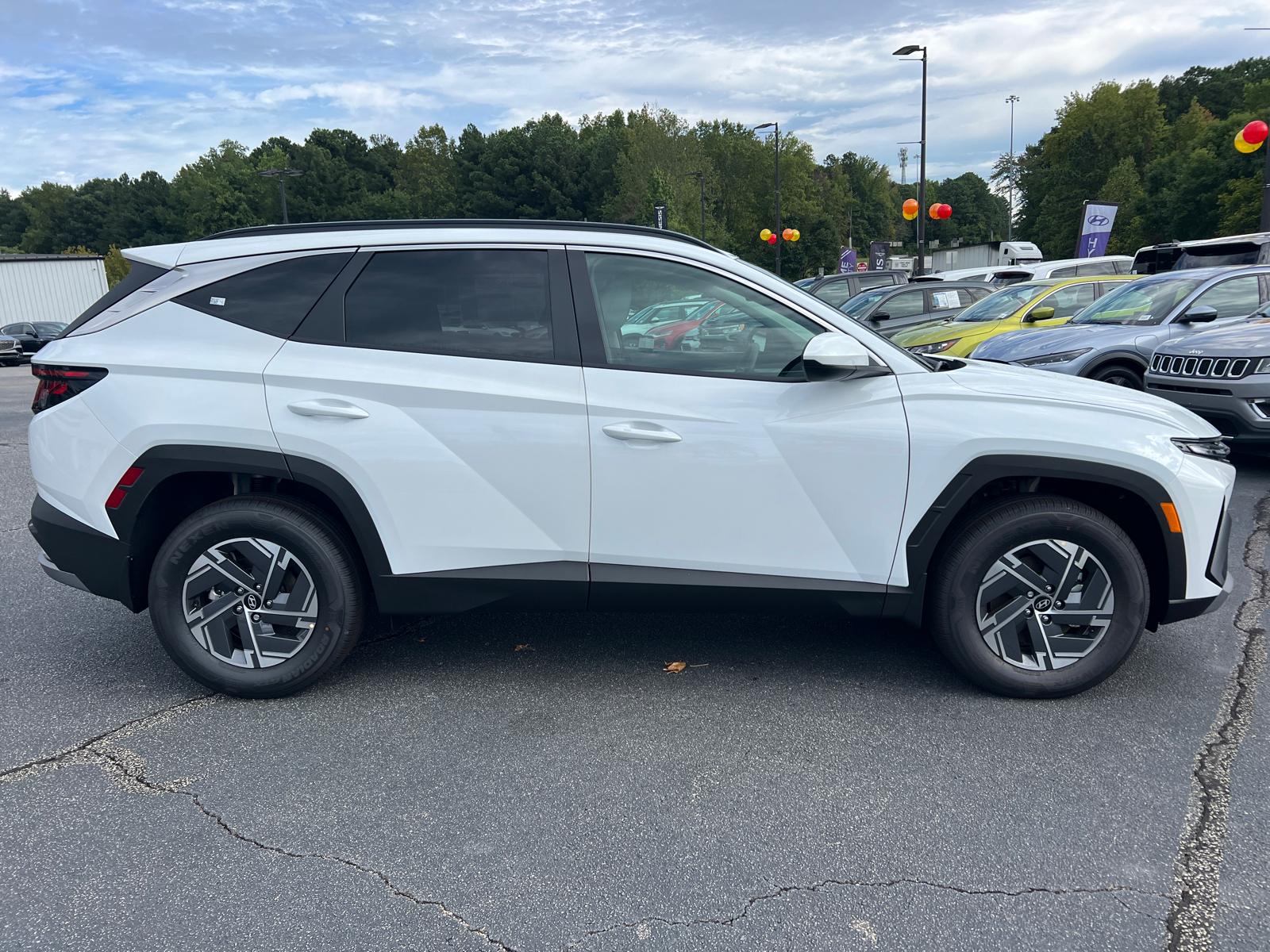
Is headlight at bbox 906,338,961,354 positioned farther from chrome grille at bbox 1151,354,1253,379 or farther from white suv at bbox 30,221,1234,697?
white suv at bbox 30,221,1234,697

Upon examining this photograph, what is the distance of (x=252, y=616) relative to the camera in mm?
3465

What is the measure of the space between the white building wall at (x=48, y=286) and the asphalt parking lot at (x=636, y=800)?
54259 mm

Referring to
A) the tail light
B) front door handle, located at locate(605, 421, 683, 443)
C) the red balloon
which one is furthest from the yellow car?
the tail light

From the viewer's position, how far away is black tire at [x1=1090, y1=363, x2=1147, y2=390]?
8680 millimetres

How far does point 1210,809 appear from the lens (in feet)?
8.95

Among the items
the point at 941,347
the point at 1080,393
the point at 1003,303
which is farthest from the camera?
the point at 1003,303

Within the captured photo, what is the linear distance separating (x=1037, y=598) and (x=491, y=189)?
78.5 m

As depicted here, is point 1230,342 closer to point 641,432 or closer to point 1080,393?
point 1080,393

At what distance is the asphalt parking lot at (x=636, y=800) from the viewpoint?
2.29 meters

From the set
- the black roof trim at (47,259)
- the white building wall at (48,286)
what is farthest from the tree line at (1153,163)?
the black roof trim at (47,259)

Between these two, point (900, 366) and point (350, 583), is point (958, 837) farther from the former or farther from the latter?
point (350, 583)

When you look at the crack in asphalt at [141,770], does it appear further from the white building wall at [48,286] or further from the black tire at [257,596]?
the white building wall at [48,286]

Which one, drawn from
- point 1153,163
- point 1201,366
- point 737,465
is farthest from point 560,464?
point 1153,163

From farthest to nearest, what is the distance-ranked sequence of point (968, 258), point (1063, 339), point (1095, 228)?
1. point (968, 258)
2. point (1095, 228)
3. point (1063, 339)
